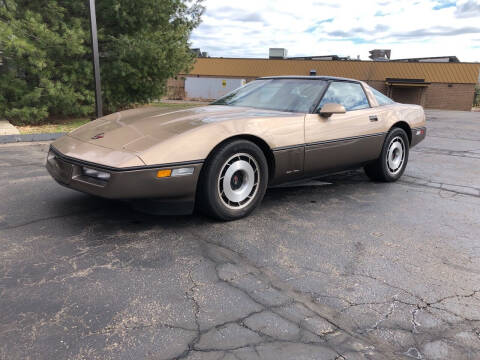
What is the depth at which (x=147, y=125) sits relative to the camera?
3400 millimetres

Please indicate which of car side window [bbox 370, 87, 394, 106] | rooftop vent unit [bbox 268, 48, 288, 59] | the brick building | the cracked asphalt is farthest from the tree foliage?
rooftop vent unit [bbox 268, 48, 288, 59]

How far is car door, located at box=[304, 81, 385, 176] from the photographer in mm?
3914

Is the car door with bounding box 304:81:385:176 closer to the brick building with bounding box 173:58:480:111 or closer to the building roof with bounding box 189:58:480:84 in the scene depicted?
the brick building with bounding box 173:58:480:111

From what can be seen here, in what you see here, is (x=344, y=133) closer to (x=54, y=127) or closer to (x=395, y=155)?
(x=395, y=155)

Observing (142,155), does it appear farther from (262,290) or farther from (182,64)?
(182,64)

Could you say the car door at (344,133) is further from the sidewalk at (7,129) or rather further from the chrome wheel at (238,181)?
the sidewalk at (7,129)

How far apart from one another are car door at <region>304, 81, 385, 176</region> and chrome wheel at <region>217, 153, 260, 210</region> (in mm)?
657

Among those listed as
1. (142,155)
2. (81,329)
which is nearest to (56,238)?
(142,155)

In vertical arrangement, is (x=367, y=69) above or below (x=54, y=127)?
above

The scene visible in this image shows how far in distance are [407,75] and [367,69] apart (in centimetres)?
369

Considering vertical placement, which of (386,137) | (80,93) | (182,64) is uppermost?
(182,64)

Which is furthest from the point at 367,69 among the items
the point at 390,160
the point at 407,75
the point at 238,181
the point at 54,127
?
the point at 238,181

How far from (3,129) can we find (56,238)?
6991 millimetres

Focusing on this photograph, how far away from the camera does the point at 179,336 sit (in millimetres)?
1904
